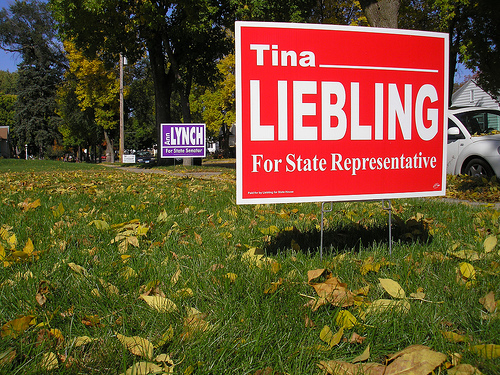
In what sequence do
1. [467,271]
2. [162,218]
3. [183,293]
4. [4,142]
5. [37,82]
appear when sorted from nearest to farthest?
[183,293] → [467,271] → [162,218] → [37,82] → [4,142]

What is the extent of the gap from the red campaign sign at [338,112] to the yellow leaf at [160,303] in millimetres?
Result: 767

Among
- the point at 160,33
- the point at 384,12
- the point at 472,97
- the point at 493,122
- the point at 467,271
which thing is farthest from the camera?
the point at 472,97

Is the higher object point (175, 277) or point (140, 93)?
point (140, 93)

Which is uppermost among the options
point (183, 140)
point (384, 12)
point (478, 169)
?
point (384, 12)

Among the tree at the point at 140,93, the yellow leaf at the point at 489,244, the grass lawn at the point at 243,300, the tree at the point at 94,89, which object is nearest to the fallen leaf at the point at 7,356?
the grass lawn at the point at 243,300

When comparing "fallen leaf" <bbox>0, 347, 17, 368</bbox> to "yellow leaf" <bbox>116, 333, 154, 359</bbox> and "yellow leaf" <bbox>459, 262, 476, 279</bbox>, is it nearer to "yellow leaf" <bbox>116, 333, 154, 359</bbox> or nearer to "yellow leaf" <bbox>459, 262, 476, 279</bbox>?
"yellow leaf" <bbox>116, 333, 154, 359</bbox>

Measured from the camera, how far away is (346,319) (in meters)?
1.81

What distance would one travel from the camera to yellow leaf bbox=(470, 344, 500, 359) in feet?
5.13

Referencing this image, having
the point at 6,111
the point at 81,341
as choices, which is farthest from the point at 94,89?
the point at 6,111

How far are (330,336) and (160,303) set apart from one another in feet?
2.68

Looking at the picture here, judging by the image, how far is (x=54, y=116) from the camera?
54969mm

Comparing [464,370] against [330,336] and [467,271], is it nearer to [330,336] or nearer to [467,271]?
[330,336]

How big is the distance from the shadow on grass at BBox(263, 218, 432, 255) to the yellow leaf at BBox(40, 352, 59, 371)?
155cm

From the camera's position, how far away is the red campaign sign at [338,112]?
242 centimetres
